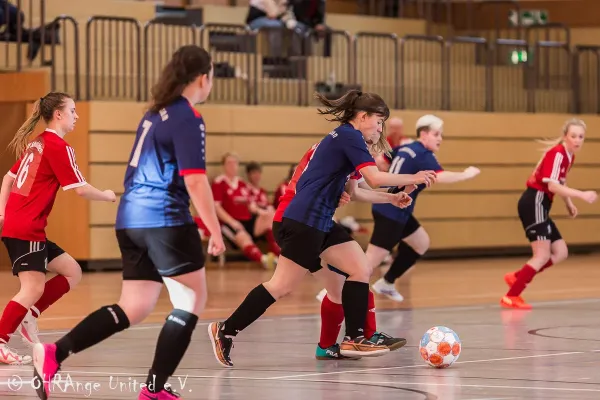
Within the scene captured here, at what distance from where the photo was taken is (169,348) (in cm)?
604

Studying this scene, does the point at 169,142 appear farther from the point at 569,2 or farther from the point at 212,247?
the point at 569,2

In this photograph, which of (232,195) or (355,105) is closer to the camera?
(355,105)

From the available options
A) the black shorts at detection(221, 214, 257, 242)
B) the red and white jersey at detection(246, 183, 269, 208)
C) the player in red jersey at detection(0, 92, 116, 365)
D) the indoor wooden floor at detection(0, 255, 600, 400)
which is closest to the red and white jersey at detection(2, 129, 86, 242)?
the player in red jersey at detection(0, 92, 116, 365)

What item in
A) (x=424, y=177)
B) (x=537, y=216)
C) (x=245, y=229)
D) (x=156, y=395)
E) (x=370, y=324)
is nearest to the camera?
(x=156, y=395)

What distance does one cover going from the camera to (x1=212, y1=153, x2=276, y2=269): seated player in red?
17.1 metres

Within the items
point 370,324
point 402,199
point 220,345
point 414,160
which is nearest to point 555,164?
point 414,160

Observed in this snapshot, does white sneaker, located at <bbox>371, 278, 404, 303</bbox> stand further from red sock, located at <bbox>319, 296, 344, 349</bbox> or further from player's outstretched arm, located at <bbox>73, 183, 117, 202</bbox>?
player's outstretched arm, located at <bbox>73, 183, 117, 202</bbox>

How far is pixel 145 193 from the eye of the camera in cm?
613

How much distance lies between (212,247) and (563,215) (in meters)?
15.5

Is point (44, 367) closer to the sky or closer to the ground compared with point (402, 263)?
closer to the ground

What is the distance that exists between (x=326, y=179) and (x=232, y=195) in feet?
30.7

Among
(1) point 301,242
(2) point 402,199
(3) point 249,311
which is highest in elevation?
(2) point 402,199

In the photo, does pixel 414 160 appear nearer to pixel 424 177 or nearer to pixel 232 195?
→ pixel 424 177

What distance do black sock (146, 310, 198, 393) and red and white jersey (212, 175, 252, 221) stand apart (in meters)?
11.0
